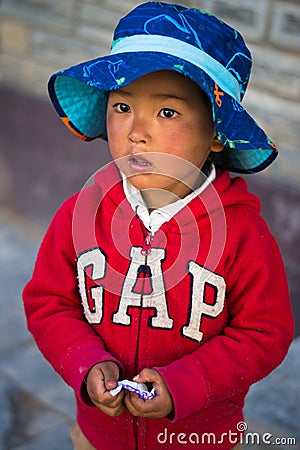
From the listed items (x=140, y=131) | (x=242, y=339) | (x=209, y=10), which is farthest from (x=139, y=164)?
(x=209, y=10)

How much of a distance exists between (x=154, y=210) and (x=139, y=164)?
0.18 m

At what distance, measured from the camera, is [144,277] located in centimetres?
175

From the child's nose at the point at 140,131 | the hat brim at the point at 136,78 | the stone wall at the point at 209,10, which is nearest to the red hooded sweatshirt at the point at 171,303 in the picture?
the hat brim at the point at 136,78

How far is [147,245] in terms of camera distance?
176 centimetres

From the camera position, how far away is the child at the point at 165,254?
1637mm

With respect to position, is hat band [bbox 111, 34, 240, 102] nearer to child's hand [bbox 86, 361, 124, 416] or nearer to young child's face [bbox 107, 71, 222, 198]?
young child's face [bbox 107, 71, 222, 198]

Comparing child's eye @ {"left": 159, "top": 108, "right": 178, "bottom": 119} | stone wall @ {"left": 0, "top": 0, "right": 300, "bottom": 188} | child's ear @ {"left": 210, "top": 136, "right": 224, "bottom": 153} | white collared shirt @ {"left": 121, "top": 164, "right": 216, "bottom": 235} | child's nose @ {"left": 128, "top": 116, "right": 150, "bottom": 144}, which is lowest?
stone wall @ {"left": 0, "top": 0, "right": 300, "bottom": 188}

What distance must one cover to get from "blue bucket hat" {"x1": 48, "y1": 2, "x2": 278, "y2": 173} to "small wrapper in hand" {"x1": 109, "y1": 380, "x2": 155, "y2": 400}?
0.59 meters

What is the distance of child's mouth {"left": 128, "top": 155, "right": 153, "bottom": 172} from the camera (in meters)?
1.63

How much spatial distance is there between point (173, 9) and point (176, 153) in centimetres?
34

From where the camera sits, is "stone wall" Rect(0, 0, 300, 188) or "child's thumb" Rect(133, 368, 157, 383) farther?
"stone wall" Rect(0, 0, 300, 188)

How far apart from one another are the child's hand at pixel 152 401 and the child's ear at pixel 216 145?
1.83ft

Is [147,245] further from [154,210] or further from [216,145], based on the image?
[216,145]

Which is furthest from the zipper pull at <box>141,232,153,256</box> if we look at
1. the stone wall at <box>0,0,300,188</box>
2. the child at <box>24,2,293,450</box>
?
the stone wall at <box>0,0,300,188</box>
